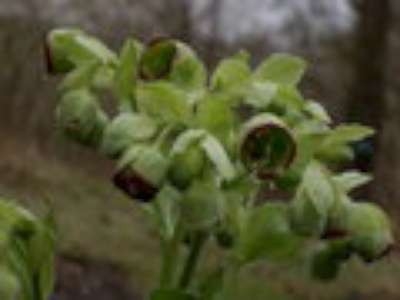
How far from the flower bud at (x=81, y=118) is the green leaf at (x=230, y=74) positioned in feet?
0.26

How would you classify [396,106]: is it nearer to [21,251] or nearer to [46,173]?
[46,173]

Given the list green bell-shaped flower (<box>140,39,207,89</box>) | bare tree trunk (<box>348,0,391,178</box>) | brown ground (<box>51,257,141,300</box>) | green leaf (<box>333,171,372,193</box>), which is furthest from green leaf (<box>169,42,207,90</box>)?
bare tree trunk (<box>348,0,391,178</box>)

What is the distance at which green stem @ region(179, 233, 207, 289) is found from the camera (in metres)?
1.08

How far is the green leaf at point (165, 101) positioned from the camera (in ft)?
3.46

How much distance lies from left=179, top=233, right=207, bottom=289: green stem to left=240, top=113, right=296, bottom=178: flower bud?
71 mm

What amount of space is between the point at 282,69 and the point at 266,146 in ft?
0.35

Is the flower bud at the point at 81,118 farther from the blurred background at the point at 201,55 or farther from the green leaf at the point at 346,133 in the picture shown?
the blurred background at the point at 201,55

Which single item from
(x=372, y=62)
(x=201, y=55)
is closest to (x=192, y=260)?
(x=201, y=55)

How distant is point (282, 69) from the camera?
1.12 metres

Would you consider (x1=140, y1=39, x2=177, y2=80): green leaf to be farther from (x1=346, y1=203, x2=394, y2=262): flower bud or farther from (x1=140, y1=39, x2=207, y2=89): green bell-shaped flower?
(x1=346, y1=203, x2=394, y2=262): flower bud

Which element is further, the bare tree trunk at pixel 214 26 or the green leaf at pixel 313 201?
the bare tree trunk at pixel 214 26

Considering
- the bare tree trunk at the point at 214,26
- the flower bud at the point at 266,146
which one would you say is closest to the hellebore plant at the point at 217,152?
the flower bud at the point at 266,146

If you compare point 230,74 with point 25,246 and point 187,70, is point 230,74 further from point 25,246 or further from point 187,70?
point 25,246

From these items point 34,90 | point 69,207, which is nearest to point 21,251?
point 69,207
